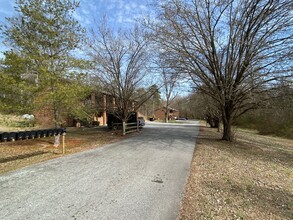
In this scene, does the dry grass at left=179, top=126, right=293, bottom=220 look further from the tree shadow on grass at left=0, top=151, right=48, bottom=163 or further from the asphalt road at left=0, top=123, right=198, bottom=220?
the tree shadow on grass at left=0, top=151, right=48, bottom=163

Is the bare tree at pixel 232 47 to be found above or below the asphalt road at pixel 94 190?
→ above

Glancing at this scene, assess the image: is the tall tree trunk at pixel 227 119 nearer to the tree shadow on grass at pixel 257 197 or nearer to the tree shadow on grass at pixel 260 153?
the tree shadow on grass at pixel 260 153

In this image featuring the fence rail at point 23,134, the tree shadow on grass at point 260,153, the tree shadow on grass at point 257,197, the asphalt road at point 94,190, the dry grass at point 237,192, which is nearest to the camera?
the asphalt road at point 94,190

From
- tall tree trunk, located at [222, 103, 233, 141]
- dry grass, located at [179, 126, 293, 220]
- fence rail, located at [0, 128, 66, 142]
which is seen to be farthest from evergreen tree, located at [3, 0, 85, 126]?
tall tree trunk, located at [222, 103, 233, 141]

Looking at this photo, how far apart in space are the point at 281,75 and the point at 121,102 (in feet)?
33.6

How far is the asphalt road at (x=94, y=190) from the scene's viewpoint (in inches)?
126

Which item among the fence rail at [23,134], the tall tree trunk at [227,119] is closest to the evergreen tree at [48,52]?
the fence rail at [23,134]

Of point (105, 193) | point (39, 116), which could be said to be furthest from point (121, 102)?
point (105, 193)

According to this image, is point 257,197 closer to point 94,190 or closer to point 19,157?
point 94,190

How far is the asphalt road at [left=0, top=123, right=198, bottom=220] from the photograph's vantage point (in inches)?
126

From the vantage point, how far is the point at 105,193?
3.94 m

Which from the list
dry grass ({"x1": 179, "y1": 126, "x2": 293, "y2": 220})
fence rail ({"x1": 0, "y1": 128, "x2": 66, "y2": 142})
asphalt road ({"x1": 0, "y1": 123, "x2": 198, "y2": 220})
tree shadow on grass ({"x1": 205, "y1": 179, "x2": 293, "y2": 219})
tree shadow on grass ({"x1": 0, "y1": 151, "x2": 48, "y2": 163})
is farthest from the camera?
tree shadow on grass ({"x1": 0, "y1": 151, "x2": 48, "y2": 163})

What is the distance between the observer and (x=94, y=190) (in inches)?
160

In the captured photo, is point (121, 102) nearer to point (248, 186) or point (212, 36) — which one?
point (212, 36)
